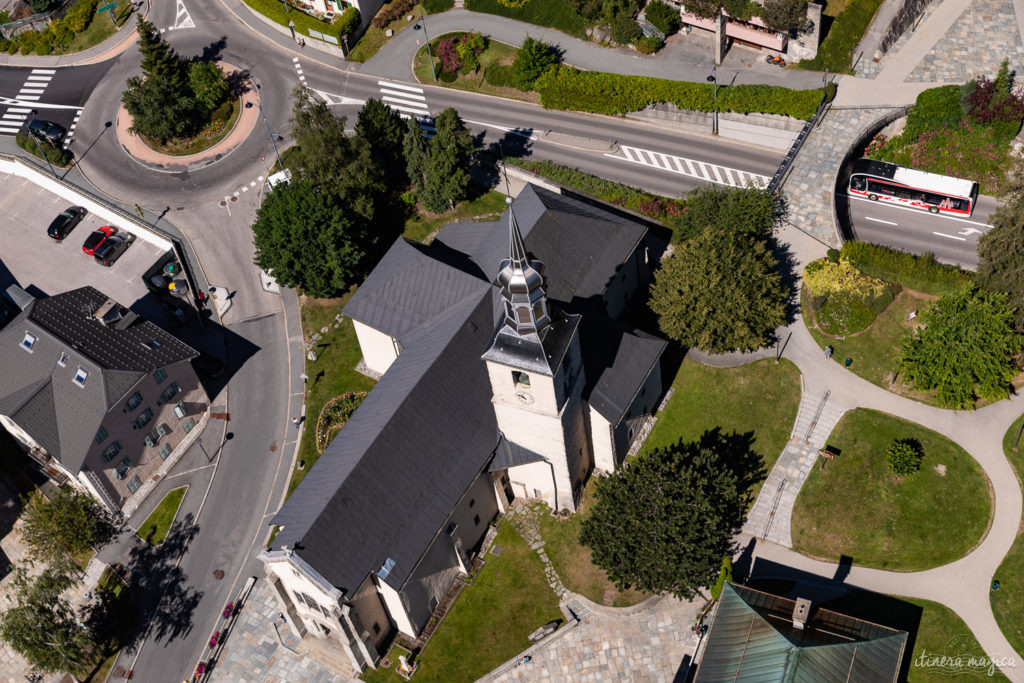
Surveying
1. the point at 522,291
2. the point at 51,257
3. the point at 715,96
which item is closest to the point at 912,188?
the point at 715,96

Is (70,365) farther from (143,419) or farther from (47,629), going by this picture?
(47,629)

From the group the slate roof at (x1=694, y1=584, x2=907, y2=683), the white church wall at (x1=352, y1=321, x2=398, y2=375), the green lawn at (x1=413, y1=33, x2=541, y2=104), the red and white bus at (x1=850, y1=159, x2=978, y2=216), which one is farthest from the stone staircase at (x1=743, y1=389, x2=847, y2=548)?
the green lawn at (x1=413, y1=33, x2=541, y2=104)

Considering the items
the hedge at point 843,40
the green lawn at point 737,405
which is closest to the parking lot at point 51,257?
the green lawn at point 737,405

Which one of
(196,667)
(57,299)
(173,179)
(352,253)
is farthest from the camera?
(173,179)

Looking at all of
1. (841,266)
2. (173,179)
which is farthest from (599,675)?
(173,179)

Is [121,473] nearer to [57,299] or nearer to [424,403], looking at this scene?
[57,299]

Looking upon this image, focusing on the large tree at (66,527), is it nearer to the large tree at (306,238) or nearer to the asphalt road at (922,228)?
the large tree at (306,238)
